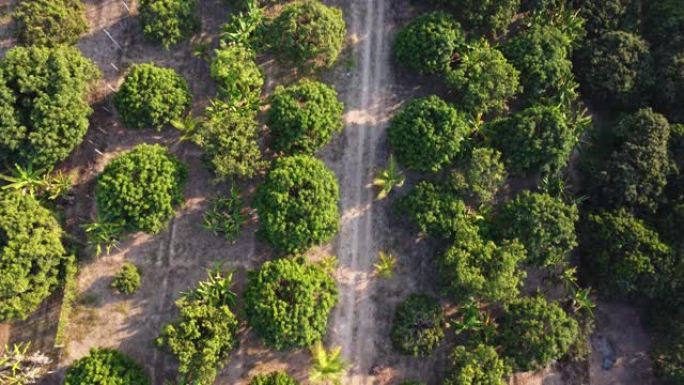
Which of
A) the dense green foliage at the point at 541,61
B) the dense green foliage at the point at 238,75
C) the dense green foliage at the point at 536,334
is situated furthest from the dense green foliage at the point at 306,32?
the dense green foliage at the point at 536,334

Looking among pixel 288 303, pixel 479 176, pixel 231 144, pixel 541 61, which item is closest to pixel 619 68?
pixel 541 61

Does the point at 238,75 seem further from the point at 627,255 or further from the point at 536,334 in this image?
the point at 627,255

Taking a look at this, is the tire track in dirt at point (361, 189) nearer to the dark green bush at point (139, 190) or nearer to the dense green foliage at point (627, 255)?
the dark green bush at point (139, 190)

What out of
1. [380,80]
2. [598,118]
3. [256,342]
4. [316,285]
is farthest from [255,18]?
[598,118]

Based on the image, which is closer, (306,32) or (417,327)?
(417,327)

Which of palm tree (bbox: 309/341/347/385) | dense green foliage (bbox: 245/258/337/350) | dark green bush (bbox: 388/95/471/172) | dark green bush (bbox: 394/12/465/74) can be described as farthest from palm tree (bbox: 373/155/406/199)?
palm tree (bbox: 309/341/347/385)

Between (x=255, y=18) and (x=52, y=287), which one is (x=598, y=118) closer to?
(x=255, y=18)
